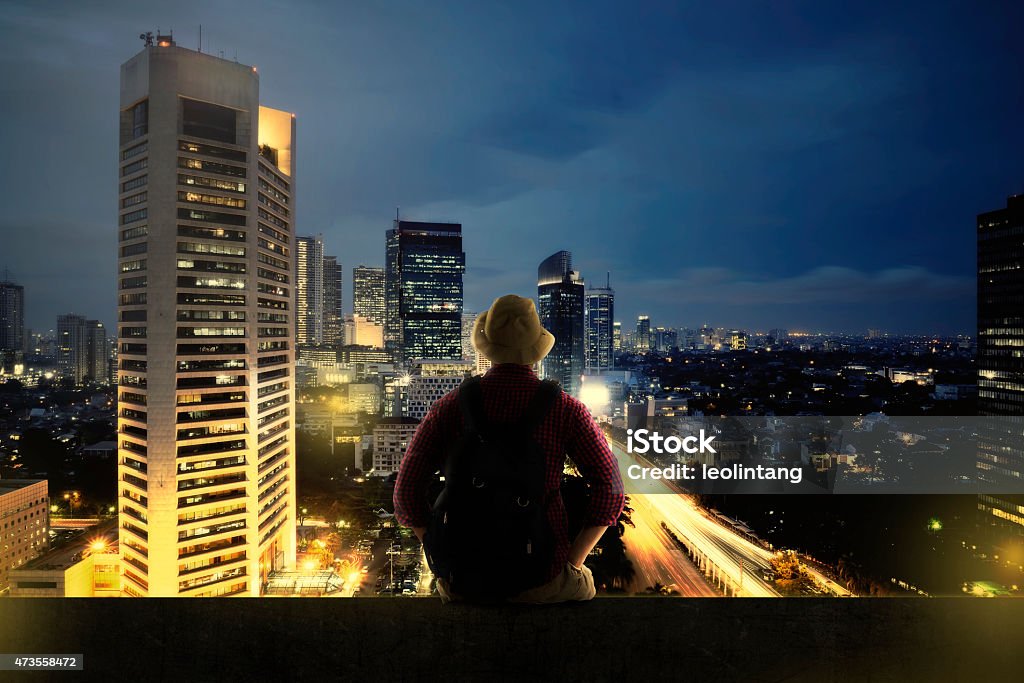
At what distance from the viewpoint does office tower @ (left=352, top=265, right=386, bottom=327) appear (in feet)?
226

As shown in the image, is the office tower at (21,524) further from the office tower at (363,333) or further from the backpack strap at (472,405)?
the office tower at (363,333)

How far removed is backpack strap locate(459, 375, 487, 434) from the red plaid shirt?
0.05 ft

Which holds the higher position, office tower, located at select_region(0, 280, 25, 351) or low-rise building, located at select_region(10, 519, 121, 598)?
office tower, located at select_region(0, 280, 25, 351)

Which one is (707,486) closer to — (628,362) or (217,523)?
(217,523)

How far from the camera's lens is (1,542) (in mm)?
10148

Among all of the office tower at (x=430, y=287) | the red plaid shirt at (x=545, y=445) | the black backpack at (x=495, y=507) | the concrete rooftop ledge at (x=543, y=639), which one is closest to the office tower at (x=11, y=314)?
the concrete rooftop ledge at (x=543, y=639)

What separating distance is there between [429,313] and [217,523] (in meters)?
29.6

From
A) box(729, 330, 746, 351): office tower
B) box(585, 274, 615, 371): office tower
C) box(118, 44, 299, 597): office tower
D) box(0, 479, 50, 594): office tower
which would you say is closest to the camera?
box(0, 479, 50, 594): office tower

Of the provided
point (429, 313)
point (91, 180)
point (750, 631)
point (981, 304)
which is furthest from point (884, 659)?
point (429, 313)

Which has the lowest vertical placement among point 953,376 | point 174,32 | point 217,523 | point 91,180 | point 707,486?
point 217,523

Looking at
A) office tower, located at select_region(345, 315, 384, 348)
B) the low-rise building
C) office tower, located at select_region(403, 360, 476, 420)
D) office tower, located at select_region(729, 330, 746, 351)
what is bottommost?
the low-rise building

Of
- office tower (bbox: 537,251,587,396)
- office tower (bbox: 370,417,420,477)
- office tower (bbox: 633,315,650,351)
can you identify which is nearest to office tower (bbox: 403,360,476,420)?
office tower (bbox: 370,417,420,477)

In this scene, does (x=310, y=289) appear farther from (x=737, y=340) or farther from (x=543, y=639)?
(x=543, y=639)

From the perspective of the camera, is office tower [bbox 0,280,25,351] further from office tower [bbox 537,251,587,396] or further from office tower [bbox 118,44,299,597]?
office tower [bbox 537,251,587,396]
